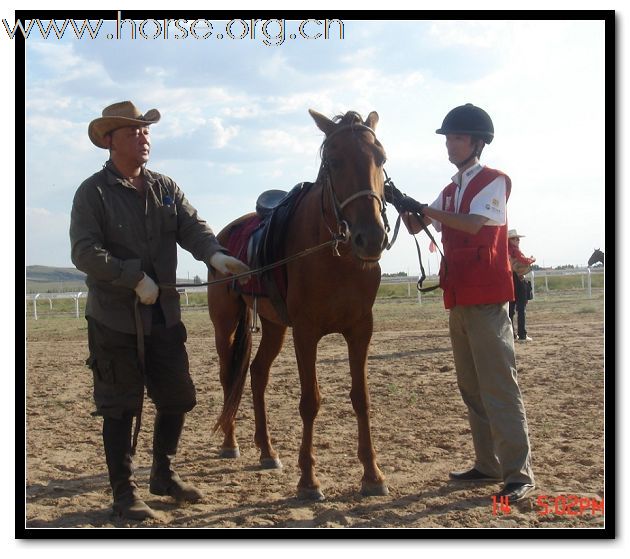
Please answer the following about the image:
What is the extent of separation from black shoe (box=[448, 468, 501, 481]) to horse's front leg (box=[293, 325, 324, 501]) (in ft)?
3.18

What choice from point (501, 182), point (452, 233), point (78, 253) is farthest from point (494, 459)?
point (78, 253)

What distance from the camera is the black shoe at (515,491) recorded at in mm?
4202

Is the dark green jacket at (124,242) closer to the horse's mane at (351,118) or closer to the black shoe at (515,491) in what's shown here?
the horse's mane at (351,118)

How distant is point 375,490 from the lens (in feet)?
14.8

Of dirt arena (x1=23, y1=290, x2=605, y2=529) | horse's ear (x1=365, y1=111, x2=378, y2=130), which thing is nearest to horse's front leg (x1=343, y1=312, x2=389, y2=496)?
dirt arena (x1=23, y1=290, x2=605, y2=529)

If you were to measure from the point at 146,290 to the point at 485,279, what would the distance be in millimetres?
2094

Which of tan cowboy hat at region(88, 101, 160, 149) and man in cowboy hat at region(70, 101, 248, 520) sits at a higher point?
tan cowboy hat at region(88, 101, 160, 149)

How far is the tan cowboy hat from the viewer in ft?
13.6

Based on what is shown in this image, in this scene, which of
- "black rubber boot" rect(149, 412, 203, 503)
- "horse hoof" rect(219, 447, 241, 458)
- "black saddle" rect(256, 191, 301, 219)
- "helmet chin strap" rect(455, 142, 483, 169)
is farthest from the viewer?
"black saddle" rect(256, 191, 301, 219)

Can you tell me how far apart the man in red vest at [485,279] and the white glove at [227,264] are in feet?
4.03

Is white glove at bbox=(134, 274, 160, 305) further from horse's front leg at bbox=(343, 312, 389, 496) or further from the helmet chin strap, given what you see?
the helmet chin strap

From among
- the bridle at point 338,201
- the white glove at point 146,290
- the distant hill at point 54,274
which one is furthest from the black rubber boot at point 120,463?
the distant hill at point 54,274

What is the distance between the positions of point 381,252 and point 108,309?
1.67 meters

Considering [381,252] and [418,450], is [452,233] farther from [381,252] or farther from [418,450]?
[418,450]
